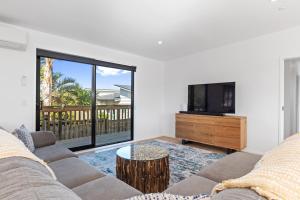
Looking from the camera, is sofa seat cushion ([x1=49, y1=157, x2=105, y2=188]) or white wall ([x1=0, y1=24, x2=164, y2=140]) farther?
white wall ([x1=0, y1=24, x2=164, y2=140])

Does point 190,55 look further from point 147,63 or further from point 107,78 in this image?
point 107,78

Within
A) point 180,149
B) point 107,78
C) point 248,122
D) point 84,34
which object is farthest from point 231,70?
point 84,34

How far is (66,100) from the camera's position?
12.3 ft

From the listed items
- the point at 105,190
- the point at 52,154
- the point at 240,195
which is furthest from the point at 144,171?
the point at 240,195

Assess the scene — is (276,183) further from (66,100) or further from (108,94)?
(108,94)

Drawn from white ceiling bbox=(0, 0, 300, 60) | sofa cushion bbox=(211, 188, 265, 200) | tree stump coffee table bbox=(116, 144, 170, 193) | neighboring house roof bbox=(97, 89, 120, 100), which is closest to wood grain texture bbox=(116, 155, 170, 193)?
tree stump coffee table bbox=(116, 144, 170, 193)

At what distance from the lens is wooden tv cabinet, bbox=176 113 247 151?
11.6 feet

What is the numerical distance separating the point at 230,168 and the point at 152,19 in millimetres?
2310

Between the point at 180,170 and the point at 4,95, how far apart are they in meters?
2.90

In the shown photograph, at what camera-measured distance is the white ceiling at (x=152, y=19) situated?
242cm

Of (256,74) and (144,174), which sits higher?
(256,74)

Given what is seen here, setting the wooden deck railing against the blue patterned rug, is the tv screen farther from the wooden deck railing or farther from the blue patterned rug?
the wooden deck railing

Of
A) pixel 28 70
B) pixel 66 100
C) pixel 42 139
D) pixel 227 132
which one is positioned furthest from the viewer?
pixel 66 100

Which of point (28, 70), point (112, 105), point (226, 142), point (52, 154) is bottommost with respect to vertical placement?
point (226, 142)
